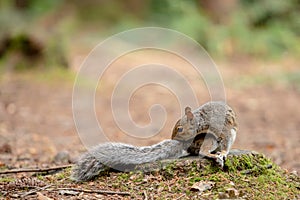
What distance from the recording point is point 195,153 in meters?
3.82

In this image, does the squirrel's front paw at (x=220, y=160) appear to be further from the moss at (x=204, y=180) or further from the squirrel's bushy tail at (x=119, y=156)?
the squirrel's bushy tail at (x=119, y=156)

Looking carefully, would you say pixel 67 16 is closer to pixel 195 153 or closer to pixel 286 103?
pixel 286 103

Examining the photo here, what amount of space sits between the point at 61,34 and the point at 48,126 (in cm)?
405

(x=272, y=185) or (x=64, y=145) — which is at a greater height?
(x=64, y=145)

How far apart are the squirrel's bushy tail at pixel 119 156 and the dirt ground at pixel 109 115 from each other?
141 cm

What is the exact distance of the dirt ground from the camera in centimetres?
624

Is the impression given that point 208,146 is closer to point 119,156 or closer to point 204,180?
point 204,180

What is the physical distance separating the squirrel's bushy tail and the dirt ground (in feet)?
4.64

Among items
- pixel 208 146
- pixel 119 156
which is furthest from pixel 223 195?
A: pixel 119 156

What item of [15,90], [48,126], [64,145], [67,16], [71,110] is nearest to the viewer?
Result: [64,145]

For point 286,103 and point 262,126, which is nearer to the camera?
point 262,126

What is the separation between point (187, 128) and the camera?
3.73 metres

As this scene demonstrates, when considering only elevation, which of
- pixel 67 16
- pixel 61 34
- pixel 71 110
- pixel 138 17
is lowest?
pixel 71 110

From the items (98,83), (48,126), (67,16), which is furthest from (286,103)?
(67,16)
